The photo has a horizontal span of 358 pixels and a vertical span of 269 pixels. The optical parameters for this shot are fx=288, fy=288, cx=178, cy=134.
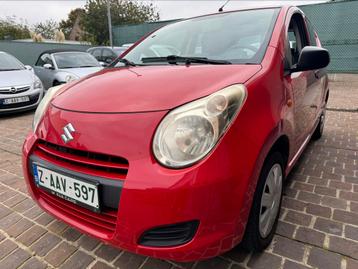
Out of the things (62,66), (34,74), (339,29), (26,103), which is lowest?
(26,103)

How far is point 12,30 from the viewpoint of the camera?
29156 mm

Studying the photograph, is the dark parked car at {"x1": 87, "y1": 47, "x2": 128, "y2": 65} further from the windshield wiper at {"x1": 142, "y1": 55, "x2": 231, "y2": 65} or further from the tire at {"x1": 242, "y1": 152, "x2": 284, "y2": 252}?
the tire at {"x1": 242, "y1": 152, "x2": 284, "y2": 252}

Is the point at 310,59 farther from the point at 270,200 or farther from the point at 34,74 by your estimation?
the point at 34,74

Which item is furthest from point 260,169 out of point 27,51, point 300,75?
point 27,51

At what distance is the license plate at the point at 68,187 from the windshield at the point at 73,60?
6.14 m

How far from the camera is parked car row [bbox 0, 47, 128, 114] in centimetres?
561

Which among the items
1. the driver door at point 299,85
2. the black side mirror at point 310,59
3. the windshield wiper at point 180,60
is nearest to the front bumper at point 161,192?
the windshield wiper at point 180,60

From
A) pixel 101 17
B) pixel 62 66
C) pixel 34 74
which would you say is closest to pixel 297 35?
pixel 34 74

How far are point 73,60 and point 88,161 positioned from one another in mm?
6724

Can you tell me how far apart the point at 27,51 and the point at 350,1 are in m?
14.5

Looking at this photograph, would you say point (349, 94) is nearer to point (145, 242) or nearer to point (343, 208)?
point (343, 208)

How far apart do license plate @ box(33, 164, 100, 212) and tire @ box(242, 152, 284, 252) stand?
2.55 feet

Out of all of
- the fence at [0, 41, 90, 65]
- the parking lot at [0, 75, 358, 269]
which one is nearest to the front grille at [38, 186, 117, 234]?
the parking lot at [0, 75, 358, 269]

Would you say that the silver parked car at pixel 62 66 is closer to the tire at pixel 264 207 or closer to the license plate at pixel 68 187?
the license plate at pixel 68 187
